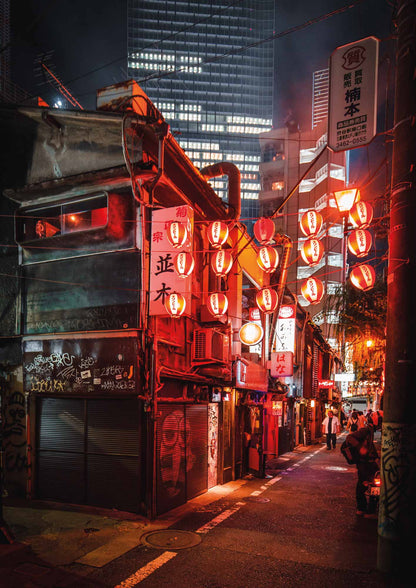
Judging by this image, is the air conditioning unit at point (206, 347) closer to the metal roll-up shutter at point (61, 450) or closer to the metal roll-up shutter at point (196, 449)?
the metal roll-up shutter at point (196, 449)

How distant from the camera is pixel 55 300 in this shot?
11391mm

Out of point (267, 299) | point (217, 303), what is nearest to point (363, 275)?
point (267, 299)

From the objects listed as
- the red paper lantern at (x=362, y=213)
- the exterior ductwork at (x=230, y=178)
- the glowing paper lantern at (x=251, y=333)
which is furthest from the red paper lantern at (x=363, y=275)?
the exterior ductwork at (x=230, y=178)

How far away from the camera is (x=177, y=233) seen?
33.0 ft

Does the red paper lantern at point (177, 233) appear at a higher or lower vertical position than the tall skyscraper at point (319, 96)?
lower

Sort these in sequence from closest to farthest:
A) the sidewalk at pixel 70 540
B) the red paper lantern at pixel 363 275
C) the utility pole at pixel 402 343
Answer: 1. the sidewalk at pixel 70 540
2. the utility pole at pixel 402 343
3. the red paper lantern at pixel 363 275

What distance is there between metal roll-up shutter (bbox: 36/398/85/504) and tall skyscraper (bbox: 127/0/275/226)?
445ft

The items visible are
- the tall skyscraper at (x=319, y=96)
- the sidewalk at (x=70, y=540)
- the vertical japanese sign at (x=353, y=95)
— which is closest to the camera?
the sidewalk at (x=70, y=540)

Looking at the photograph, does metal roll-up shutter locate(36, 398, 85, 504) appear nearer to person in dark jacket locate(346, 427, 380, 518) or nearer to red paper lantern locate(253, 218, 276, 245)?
red paper lantern locate(253, 218, 276, 245)

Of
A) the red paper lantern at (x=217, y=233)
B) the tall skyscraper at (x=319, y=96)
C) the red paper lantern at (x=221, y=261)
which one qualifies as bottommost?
the red paper lantern at (x=221, y=261)

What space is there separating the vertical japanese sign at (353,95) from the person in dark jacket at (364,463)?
24.3 feet

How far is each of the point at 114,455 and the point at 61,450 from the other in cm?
170

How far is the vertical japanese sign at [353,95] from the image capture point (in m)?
8.68

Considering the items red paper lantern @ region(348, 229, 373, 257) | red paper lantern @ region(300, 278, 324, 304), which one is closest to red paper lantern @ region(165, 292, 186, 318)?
red paper lantern @ region(348, 229, 373, 257)
